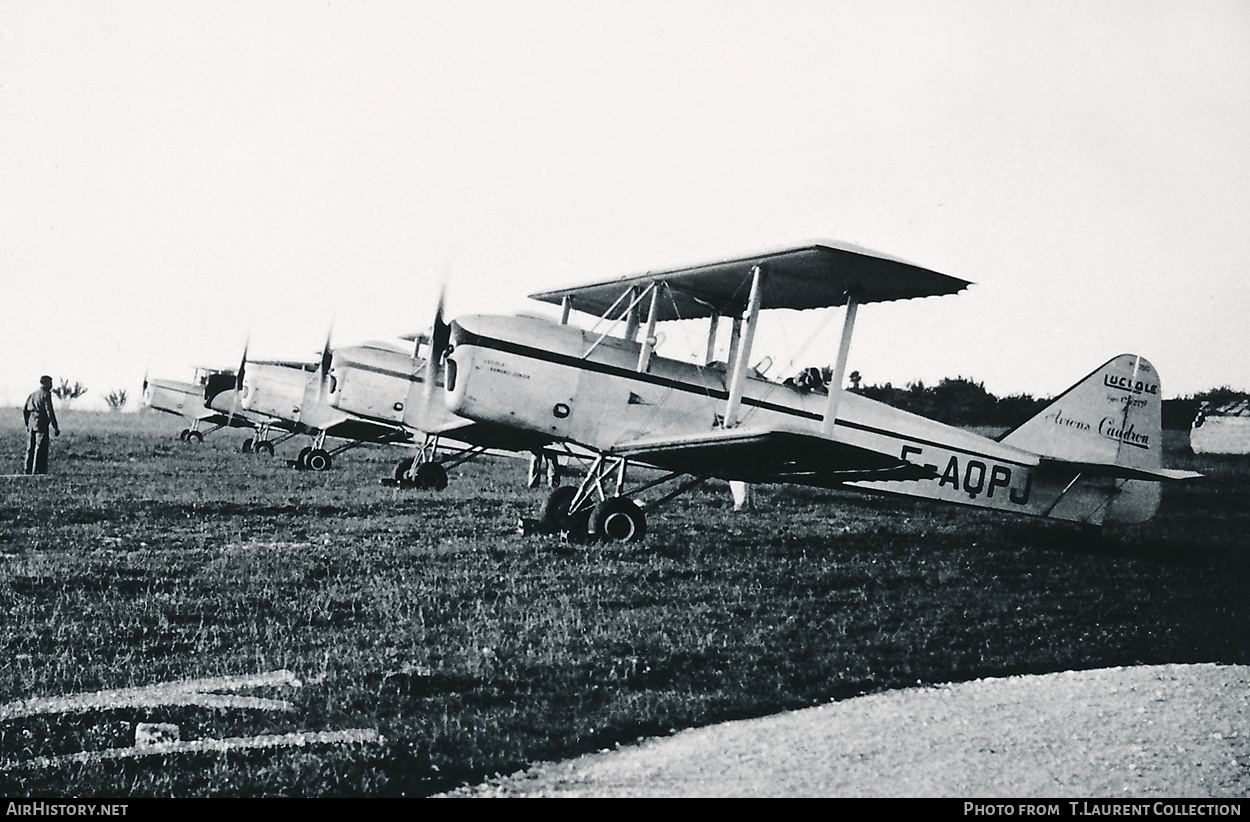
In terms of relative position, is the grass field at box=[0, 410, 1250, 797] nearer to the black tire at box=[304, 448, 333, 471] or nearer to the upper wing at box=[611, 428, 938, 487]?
the upper wing at box=[611, 428, 938, 487]

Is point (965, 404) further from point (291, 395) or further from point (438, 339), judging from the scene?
point (291, 395)

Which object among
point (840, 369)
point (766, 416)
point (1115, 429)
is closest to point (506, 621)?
point (840, 369)

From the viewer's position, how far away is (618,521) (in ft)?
20.5

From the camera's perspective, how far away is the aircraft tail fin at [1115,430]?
7.30m

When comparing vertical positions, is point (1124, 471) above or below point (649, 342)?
below

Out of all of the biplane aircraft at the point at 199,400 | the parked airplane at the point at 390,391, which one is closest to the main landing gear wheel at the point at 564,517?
the parked airplane at the point at 390,391

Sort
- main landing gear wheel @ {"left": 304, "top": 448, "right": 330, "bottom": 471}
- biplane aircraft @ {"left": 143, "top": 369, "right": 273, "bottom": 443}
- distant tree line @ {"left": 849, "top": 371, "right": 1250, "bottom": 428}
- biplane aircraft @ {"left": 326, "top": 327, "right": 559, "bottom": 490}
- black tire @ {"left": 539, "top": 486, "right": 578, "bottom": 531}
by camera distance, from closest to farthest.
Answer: black tire @ {"left": 539, "top": 486, "right": 578, "bottom": 531} → distant tree line @ {"left": 849, "top": 371, "right": 1250, "bottom": 428} → biplane aircraft @ {"left": 326, "top": 327, "right": 559, "bottom": 490} → main landing gear wheel @ {"left": 304, "top": 448, "right": 330, "bottom": 471} → biplane aircraft @ {"left": 143, "top": 369, "right": 273, "bottom": 443}

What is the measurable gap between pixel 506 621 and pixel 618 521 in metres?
2.29

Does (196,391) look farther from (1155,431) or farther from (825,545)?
(1155,431)

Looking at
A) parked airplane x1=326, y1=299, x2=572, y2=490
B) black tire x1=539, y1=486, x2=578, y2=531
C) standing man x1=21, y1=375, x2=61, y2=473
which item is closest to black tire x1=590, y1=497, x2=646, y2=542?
black tire x1=539, y1=486, x2=578, y2=531

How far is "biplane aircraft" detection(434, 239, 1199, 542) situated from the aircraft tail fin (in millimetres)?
11

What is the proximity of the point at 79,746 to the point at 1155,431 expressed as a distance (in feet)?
25.9

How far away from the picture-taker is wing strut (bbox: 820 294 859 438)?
5.87m

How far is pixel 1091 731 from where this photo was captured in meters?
2.95
